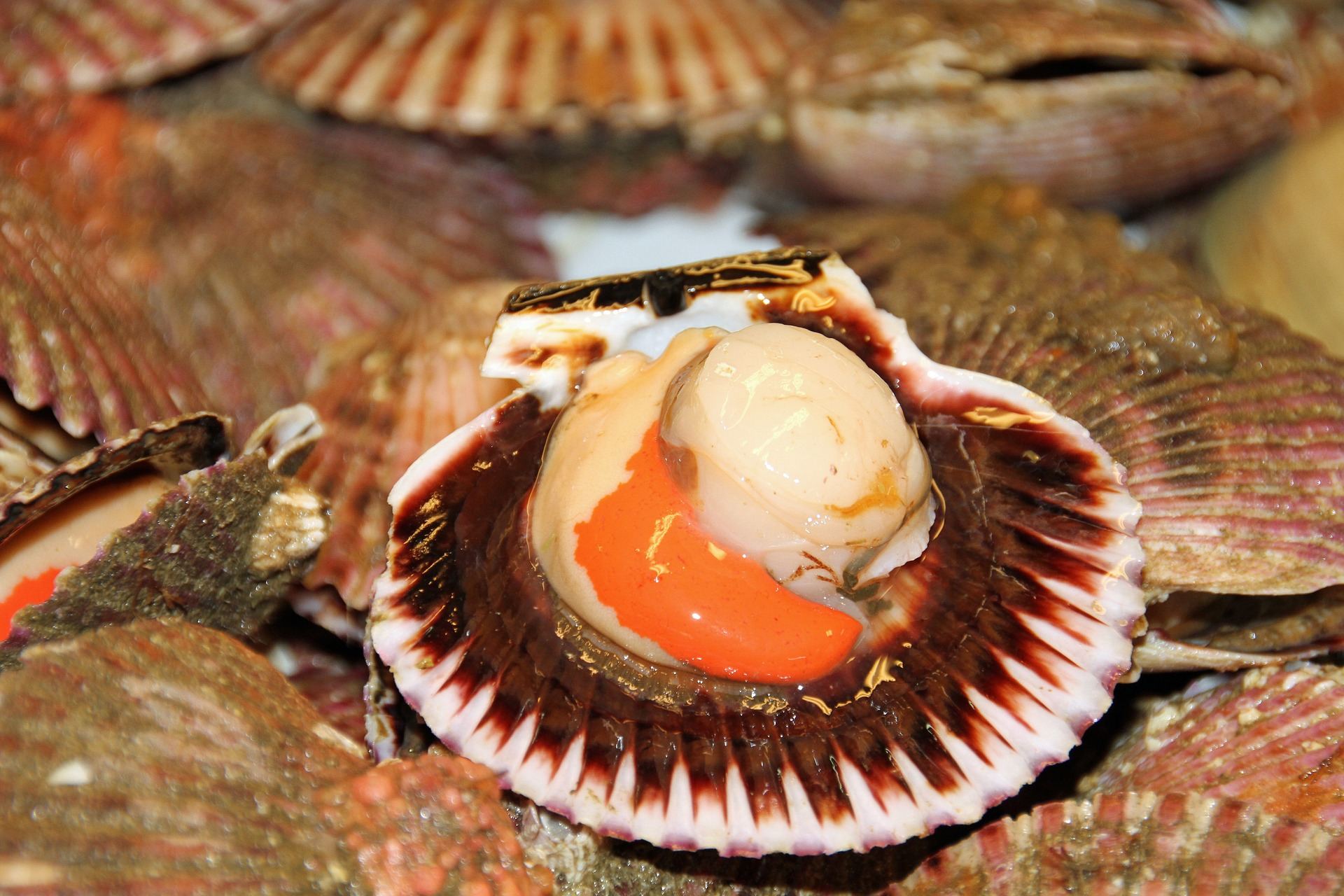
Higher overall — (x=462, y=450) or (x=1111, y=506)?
(x=462, y=450)

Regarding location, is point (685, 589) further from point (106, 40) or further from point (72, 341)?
point (106, 40)

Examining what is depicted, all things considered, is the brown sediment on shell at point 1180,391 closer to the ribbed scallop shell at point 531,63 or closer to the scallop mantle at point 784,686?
the scallop mantle at point 784,686

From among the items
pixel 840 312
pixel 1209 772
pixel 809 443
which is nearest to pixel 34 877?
pixel 809 443

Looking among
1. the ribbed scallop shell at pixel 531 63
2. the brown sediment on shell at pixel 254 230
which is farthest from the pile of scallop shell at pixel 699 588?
the ribbed scallop shell at pixel 531 63

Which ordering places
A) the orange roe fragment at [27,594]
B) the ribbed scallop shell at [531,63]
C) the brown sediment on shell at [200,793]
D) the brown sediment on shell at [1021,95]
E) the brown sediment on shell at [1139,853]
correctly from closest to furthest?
1. the brown sediment on shell at [200,793]
2. the brown sediment on shell at [1139,853]
3. the orange roe fragment at [27,594]
4. the brown sediment on shell at [1021,95]
5. the ribbed scallop shell at [531,63]

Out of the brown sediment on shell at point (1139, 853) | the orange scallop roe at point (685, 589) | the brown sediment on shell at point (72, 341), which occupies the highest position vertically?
the brown sediment on shell at point (72, 341)

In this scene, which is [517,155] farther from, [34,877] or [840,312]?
[34,877]

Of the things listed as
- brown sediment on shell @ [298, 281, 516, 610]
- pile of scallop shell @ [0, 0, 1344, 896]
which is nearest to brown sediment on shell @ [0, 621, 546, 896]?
pile of scallop shell @ [0, 0, 1344, 896]
